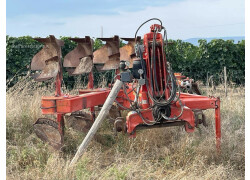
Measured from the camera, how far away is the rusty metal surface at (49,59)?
3652mm

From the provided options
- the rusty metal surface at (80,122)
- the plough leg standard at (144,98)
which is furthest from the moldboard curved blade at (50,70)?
the rusty metal surface at (80,122)

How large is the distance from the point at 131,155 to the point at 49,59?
1.58 meters

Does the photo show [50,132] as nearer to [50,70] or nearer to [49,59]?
[50,70]

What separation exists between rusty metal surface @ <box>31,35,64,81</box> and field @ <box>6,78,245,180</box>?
2.95 ft

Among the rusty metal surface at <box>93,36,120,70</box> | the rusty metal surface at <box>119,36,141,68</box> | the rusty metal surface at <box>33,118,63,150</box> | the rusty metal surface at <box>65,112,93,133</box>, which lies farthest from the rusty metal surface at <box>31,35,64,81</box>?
the rusty metal surface at <box>119,36,141,68</box>

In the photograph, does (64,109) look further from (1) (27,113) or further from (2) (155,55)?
(1) (27,113)

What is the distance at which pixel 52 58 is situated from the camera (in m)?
3.76

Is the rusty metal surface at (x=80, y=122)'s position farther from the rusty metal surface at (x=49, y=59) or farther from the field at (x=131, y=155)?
the rusty metal surface at (x=49, y=59)

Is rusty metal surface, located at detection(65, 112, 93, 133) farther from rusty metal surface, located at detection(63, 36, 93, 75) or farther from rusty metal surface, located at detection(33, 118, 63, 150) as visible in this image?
rusty metal surface, located at detection(63, 36, 93, 75)

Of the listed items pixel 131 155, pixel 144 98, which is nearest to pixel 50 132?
pixel 131 155

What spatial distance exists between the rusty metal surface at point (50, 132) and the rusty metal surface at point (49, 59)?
0.58m

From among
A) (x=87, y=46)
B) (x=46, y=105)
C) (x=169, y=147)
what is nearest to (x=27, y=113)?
(x=87, y=46)

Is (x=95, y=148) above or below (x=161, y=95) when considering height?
below

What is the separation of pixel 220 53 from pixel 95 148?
8.04 m
